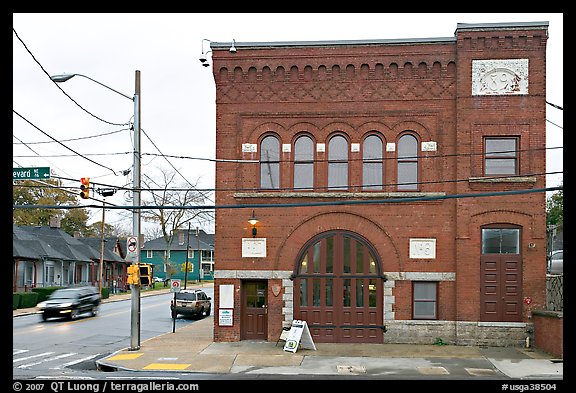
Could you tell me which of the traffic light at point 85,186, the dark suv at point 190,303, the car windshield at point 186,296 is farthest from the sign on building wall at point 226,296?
the car windshield at point 186,296

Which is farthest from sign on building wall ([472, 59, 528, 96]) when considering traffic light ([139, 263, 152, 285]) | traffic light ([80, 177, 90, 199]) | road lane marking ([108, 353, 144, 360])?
road lane marking ([108, 353, 144, 360])

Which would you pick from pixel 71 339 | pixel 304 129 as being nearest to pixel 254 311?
pixel 304 129

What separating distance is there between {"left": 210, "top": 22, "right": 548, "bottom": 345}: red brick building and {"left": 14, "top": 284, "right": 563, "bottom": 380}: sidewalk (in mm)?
1112

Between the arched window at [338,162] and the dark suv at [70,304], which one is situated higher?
the arched window at [338,162]

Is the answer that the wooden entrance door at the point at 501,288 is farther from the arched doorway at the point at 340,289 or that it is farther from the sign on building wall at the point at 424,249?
the arched doorway at the point at 340,289

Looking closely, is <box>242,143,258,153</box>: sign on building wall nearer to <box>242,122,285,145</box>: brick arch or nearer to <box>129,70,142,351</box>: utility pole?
<box>242,122,285,145</box>: brick arch

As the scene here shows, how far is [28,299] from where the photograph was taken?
45.2m

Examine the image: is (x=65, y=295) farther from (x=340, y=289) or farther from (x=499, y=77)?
(x=499, y=77)

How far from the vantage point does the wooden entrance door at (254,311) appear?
74.4 feet

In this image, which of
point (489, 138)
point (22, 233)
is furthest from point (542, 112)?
point (22, 233)

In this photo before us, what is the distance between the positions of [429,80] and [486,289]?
303 inches

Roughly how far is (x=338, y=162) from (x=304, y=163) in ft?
4.13

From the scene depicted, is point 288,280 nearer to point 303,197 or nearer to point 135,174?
point 303,197

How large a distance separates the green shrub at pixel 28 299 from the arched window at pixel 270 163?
95.5 feet
